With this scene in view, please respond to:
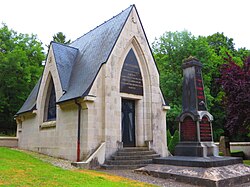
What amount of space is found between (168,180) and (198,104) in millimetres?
3882

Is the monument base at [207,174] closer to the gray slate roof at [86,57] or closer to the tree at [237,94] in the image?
the gray slate roof at [86,57]

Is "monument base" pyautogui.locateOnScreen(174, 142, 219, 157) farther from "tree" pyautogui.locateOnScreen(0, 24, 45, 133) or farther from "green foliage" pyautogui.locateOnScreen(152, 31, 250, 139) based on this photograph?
"tree" pyautogui.locateOnScreen(0, 24, 45, 133)

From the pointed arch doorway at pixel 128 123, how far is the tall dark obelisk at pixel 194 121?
3.97 meters

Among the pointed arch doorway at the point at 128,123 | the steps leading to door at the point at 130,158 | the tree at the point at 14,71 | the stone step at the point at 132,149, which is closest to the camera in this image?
the steps leading to door at the point at 130,158

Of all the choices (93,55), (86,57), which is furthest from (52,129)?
(93,55)

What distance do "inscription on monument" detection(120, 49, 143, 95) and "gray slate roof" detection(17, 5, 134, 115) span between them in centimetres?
156

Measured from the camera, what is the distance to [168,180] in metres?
9.55

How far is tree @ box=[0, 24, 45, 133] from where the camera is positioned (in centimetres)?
2888

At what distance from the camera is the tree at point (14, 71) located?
28.9 metres

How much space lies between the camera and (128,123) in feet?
50.4

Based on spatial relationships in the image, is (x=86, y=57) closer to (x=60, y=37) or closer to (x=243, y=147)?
(x=243, y=147)

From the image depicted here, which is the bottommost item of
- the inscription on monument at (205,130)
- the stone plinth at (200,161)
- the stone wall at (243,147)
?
the stone wall at (243,147)

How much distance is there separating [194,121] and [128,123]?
4889 millimetres

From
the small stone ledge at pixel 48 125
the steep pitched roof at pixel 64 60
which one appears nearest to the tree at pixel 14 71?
the steep pitched roof at pixel 64 60
